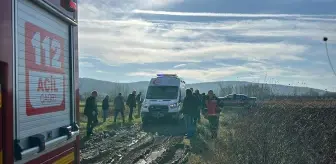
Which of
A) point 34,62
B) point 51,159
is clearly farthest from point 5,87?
point 51,159

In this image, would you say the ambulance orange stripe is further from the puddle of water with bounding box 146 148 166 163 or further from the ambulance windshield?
the ambulance windshield

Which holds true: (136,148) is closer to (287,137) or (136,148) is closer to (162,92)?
(287,137)

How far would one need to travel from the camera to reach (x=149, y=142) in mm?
16141

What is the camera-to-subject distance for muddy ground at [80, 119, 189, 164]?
1205cm

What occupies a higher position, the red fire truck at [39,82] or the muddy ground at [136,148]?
the red fire truck at [39,82]

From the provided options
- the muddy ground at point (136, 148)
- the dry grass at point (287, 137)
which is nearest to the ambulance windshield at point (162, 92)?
the muddy ground at point (136, 148)

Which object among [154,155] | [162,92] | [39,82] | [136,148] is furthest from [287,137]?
[162,92]

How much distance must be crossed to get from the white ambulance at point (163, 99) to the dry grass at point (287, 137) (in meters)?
12.1

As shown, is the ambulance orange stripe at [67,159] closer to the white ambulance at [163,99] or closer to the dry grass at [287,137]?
the dry grass at [287,137]

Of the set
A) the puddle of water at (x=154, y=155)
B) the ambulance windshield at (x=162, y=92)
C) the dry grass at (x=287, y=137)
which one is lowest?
the puddle of water at (x=154, y=155)

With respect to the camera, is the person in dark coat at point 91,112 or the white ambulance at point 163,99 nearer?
the person in dark coat at point 91,112

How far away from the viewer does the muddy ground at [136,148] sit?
1205cm

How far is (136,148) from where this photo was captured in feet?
47.2

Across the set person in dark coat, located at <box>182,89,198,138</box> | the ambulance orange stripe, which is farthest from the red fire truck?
person in dark coat, located at <box>182,89,198,138</box>
